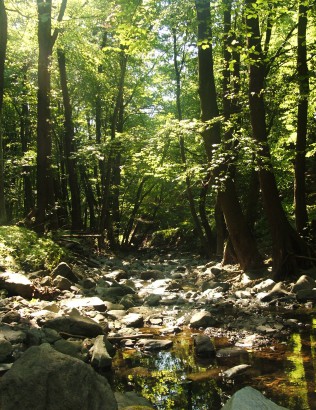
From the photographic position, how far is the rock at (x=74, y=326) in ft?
20.9

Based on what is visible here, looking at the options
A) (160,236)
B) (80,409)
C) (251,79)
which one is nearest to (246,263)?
(251,79)

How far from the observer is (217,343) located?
6379mm

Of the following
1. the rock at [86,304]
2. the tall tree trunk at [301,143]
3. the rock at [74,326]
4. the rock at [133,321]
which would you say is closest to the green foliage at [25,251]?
the rock at [86,304]

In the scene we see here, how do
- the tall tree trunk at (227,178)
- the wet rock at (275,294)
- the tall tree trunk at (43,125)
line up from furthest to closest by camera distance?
the tall tree trunk at (43,125)
the tall tree trunk at (227,178)
the wet rock at (275,294)

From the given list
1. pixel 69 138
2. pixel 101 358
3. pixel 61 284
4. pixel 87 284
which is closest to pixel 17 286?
pixel 61 284

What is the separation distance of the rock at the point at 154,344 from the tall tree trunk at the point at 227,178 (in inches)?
227

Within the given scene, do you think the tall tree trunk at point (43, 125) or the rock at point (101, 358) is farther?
the tall tree trunk at point (43, 125)

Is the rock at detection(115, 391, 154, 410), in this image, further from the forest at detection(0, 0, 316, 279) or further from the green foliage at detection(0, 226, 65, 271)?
the green foliage at detection(0, 226, 65, 271)

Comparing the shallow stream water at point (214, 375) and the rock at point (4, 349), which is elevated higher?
the rock at point (4, 349)

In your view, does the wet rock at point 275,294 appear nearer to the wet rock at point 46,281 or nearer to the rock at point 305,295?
the rock at point 305,295

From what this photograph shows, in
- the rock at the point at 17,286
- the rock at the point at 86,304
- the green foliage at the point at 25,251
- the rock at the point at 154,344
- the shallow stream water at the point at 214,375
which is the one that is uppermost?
the green foliage at the point at 25,251

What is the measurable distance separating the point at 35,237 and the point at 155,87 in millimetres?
14515

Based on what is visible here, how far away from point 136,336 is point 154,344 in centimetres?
44

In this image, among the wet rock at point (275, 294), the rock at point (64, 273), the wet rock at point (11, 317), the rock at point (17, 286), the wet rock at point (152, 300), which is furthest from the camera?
the rock at point (64, 273)
